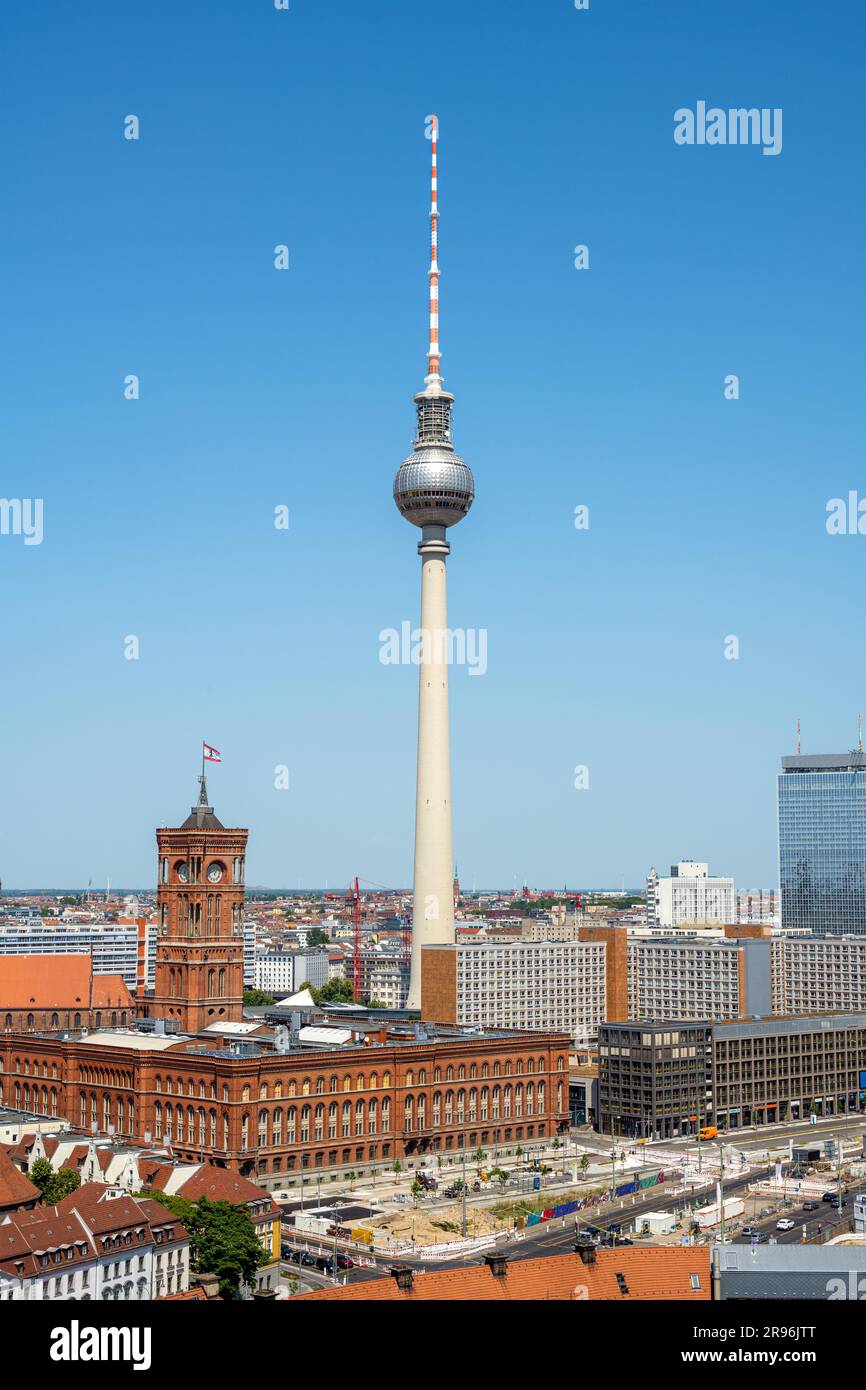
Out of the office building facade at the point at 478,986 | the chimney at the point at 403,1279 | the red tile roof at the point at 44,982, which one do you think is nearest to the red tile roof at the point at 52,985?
the red tile roof at the point at 44,982

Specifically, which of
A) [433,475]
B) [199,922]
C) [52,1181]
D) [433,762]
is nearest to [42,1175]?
[52,1181]

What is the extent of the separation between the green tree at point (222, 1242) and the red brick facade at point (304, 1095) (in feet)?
92.6

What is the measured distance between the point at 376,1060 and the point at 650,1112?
31.2 meters

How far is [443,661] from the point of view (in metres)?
191

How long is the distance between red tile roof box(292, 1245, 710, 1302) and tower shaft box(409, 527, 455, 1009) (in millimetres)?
125982

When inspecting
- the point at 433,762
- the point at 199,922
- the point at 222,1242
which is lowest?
the point at 222,1242

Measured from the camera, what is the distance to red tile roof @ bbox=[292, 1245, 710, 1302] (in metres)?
60.3

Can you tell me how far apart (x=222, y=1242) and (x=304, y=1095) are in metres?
37.1

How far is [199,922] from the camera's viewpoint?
484 feet

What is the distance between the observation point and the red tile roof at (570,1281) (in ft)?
198

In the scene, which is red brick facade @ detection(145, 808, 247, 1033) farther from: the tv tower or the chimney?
the chimney

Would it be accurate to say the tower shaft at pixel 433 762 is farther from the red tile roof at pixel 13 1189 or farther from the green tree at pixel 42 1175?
the red tile roof at pixel 13 1189

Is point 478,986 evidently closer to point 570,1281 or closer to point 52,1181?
point 52,1181
